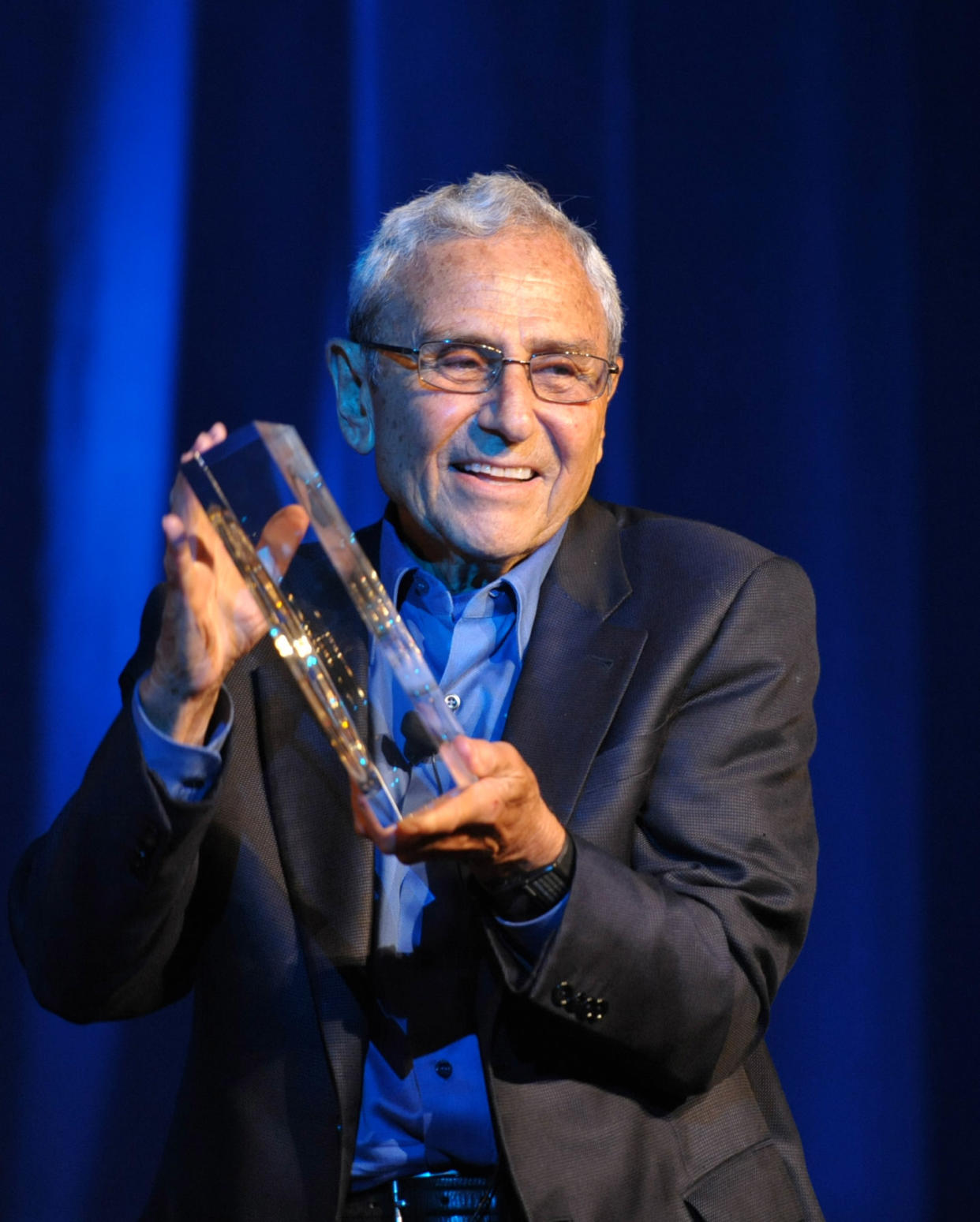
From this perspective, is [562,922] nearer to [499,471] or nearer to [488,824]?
[488,824]

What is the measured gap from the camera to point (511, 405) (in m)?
1.54

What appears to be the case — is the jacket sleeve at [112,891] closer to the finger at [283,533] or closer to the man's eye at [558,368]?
the finger at [283,533]

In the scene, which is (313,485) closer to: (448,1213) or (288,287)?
(448,1213)

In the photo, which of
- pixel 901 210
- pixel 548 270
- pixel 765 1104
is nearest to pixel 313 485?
pixel 548 270

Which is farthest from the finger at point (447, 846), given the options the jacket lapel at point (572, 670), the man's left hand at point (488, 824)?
the jacket lapel at point (572, 670)

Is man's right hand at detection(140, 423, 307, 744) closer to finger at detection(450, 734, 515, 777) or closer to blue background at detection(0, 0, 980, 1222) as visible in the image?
finger at detection(450, 734, 515, 777)

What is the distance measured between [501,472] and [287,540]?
37 cm

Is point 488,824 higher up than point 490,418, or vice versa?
point 490,418

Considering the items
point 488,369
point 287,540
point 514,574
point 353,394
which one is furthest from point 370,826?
point 353,394

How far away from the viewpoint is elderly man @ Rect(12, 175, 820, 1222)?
4.08 feet

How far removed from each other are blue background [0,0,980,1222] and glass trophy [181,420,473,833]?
1.13 meters

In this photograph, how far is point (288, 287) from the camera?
2.43 meters

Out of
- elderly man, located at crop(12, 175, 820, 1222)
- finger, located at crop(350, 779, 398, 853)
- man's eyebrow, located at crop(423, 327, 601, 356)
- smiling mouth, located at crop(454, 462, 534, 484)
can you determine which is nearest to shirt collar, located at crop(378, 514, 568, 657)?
elderly man, located at crop(12, 175, 820, 1222)

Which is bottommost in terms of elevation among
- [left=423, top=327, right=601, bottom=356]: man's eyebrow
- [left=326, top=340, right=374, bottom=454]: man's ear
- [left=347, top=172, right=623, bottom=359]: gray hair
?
[left=326, top=340, right=374, bottom=454]: man's ear
